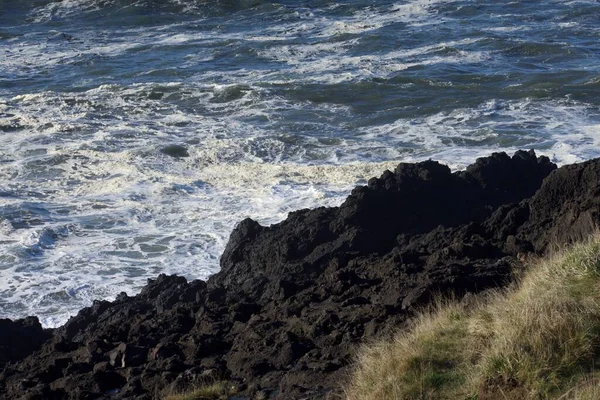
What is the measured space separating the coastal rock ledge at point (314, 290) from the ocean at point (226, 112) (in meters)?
2.13

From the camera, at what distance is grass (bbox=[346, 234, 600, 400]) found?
19.4 ft

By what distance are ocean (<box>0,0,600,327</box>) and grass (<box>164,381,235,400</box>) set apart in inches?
217

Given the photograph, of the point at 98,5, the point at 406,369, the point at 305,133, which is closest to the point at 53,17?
the point at 98,5

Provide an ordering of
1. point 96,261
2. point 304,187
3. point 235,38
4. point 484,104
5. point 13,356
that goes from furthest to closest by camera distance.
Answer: point 235,38
point 484,104
point 304,187
point 96,261
point 13,356

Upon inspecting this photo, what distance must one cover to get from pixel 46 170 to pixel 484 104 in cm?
1011

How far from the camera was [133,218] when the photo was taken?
16812 mm

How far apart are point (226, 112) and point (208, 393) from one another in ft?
57.4

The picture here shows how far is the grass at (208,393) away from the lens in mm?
7183

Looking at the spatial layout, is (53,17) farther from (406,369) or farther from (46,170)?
(406,369)

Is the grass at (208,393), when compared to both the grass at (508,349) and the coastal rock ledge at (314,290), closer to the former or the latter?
the coastal rock ledge at (314,290)

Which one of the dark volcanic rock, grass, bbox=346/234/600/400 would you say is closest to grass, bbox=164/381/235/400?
grass, bbox=346/234/600/400

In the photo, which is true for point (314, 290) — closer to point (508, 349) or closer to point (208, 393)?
point (208, 393)

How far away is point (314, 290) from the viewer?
967cm

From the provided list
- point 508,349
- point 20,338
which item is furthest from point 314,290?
point 508,349
